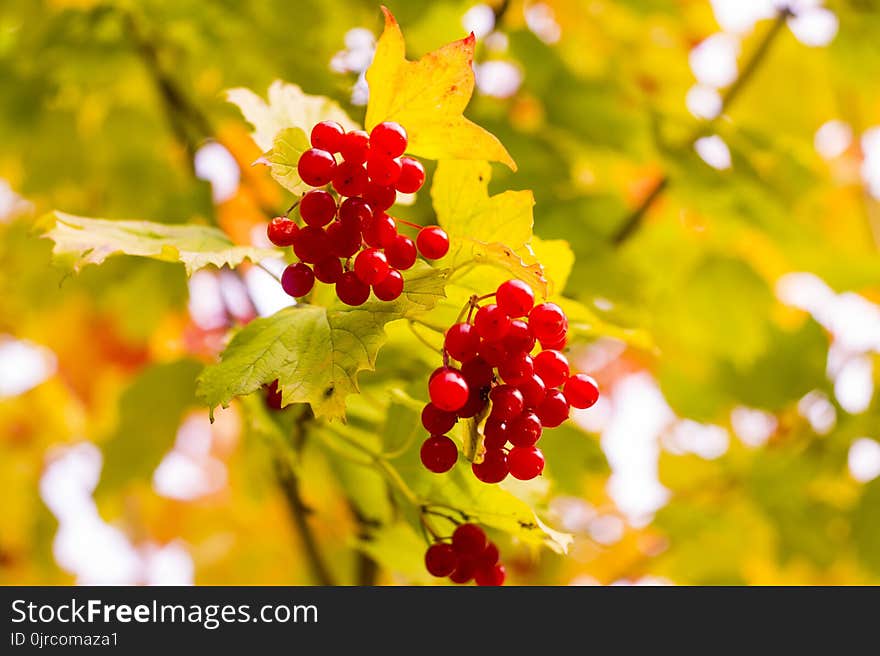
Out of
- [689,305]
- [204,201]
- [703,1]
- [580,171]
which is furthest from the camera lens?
[703,1]

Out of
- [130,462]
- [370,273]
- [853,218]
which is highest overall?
[853,218]

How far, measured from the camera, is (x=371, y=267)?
2.36 ft

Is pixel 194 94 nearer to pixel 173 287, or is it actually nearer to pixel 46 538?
pixel 173 287

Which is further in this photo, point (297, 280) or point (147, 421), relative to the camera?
point (147, 421)

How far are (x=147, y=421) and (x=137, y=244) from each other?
28.8 inches

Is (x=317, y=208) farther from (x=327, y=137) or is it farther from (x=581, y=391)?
(x=581, y=391)

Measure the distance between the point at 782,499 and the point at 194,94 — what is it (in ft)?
4.35

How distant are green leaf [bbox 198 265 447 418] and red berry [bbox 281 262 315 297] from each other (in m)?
0.04

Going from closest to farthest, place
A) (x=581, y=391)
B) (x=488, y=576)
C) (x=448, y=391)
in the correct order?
(x=448, y=391), (x=581, y=391), (x=488, y=576)

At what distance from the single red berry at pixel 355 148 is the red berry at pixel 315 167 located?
0.01 metres

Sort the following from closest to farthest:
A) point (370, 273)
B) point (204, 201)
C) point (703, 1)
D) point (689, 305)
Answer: point (370, 273) → point (204, 201) → point (689, 305) → point (703, 1)

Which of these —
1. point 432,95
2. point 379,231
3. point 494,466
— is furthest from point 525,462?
point 432,95
